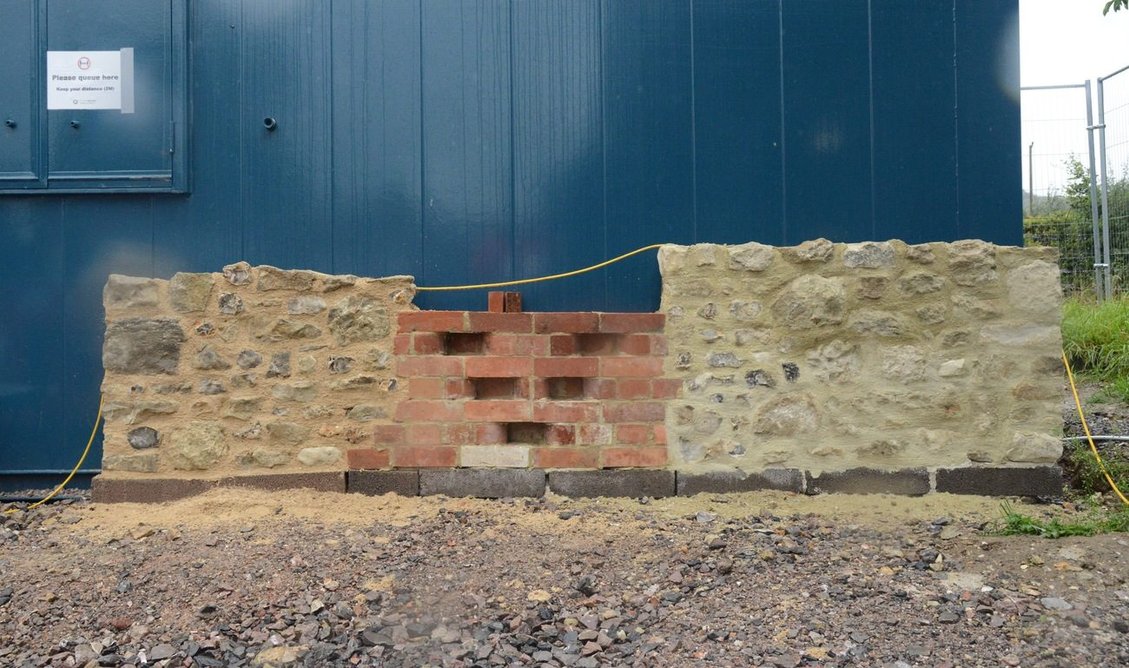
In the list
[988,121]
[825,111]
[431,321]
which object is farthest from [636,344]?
[988,121]

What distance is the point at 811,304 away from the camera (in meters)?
3.54

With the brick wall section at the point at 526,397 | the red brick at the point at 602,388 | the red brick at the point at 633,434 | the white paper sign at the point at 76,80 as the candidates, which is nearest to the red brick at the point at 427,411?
the brick wall section at the point at 526,397

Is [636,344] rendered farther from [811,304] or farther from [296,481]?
[296,481]

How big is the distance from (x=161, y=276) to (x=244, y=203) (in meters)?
0.53

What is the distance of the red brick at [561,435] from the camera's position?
11.7ft

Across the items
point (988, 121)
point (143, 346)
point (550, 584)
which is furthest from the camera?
point (988, 121)

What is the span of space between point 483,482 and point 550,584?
0.90 meters

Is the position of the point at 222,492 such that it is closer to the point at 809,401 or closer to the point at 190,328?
the point at 190,328

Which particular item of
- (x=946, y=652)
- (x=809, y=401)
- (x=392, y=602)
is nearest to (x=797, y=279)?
(x=809, y=401)

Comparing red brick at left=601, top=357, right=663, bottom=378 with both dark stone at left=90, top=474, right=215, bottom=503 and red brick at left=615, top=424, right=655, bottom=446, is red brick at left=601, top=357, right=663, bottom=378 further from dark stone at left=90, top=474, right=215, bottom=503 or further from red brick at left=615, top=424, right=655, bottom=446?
dark stone at left=90, top=474, right=215, bottom=503

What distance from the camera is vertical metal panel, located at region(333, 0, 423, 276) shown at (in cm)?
377

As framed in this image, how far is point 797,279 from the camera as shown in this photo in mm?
3576

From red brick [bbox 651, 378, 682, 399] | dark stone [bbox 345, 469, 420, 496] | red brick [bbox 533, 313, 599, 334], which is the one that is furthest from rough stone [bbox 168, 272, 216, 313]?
red brick [bbox 651, 378, 682, 399]

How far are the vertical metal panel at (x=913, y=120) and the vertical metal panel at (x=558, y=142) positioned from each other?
1.36 meters
